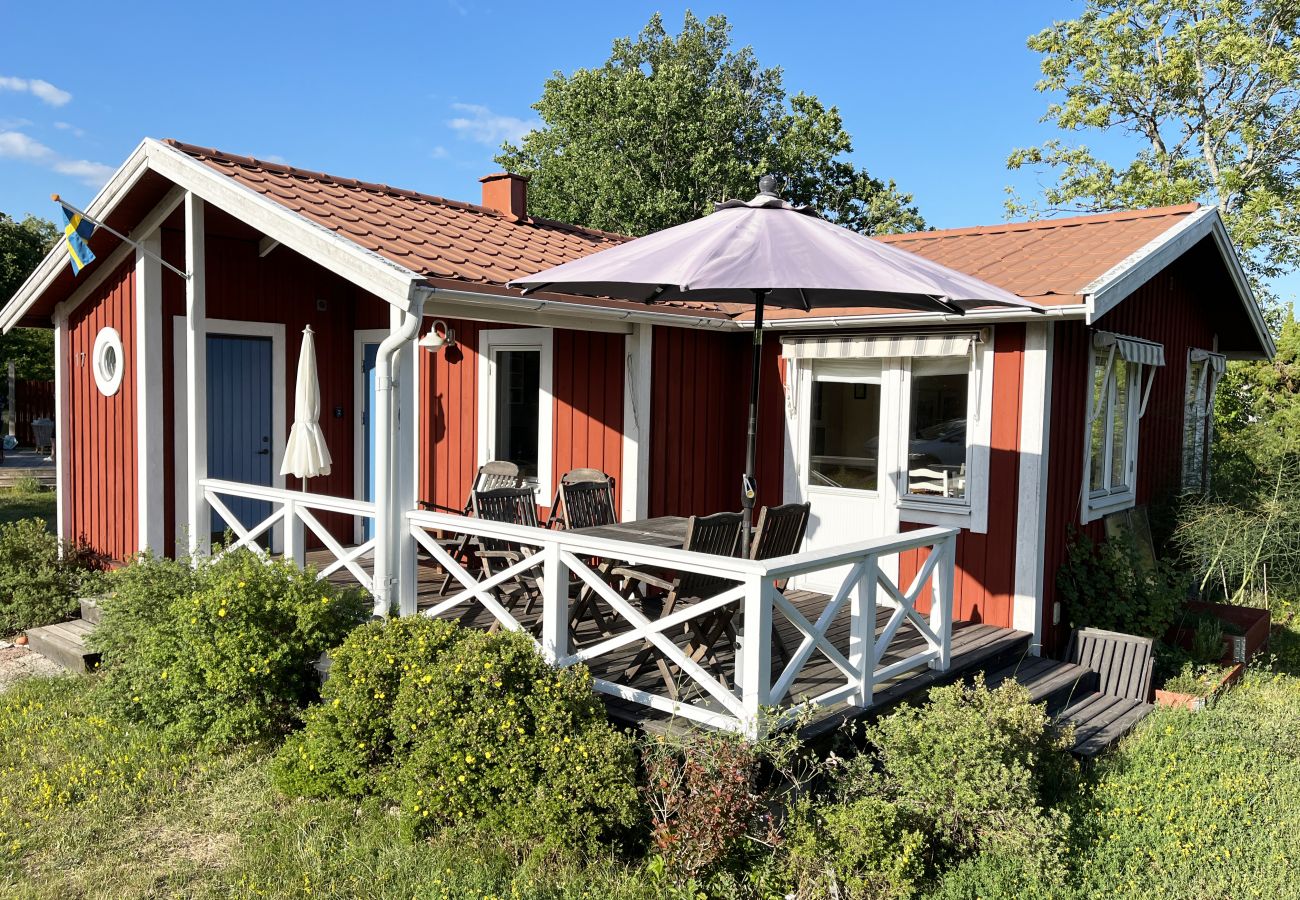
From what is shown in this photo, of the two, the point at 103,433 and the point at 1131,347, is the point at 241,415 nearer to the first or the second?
the point at 103,433

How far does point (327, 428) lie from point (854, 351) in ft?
15.7

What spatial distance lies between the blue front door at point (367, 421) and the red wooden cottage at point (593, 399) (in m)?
0.04

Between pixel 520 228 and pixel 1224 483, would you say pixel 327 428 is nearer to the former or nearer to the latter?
pixel 520 228

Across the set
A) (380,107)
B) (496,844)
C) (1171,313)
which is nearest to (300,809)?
(496,844)

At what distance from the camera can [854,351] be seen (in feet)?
23.2

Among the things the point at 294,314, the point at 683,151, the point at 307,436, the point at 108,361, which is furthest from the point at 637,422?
the point at 683,151

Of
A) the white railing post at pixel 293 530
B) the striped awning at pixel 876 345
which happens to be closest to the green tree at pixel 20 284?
the white railing post at pixel 293 530

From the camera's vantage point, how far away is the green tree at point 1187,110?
1788 centimetres

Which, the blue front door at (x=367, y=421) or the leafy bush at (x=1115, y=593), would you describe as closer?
the leafy bush at (x=1115, y=593)

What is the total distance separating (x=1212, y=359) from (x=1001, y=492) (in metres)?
5.36

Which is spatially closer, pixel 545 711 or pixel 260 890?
pixel 260 890

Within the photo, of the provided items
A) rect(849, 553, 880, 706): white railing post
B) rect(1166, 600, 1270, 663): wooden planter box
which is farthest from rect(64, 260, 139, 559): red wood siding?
rect(1166, 600, 1270, 663): wooden planter box

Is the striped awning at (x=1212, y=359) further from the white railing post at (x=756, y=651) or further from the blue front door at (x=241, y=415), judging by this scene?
the blue front door at (x=241, y=415)

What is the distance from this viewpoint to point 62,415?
8688 mm
